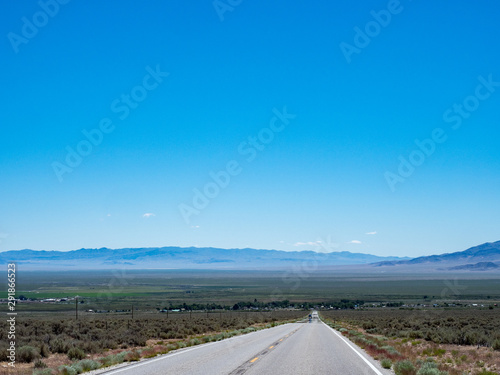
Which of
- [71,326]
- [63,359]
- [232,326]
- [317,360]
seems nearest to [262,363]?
[317,360]

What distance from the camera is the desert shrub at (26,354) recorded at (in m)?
16.2

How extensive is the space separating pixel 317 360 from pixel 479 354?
8727mm

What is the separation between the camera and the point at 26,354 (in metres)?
16.3

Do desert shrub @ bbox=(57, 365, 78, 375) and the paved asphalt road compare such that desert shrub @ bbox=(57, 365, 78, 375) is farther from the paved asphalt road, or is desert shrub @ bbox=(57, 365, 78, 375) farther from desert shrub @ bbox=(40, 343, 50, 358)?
desert shrub @ bbox=(40, 343, 50, 358)

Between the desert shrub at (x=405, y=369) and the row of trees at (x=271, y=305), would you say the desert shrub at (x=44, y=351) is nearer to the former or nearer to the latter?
the desert shrub at (x=405, y=369)

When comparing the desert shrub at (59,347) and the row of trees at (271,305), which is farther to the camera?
the row of trees at (271,305)

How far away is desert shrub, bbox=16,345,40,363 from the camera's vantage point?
16.2 m

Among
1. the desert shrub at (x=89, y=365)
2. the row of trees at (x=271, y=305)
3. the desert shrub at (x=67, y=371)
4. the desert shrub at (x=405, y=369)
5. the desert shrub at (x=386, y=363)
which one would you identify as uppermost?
the desert shrub at (x=67, y=371)

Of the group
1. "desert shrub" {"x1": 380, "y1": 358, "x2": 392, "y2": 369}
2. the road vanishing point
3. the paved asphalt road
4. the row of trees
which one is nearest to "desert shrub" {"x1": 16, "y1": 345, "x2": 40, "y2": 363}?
the road vanishing point

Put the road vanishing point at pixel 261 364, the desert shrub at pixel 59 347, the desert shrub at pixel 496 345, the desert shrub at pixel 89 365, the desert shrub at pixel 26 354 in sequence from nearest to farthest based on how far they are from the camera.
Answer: the road vanishing point at pixel 261 364 < the desert shrub at pixel 89 365 < the desert shrub at pixel 26 354 < the desert shrub at pixel 59 347 < the desert shrub at pixel 496 345

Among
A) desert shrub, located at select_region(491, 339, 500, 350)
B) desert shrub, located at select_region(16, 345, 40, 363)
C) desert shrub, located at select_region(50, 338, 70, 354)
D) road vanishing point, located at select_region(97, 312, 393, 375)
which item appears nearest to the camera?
road vanishing point, located at select_region(97, 312, 393, 375)

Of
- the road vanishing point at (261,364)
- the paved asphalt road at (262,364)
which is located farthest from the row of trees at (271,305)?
the road vanishing point at (261,364)

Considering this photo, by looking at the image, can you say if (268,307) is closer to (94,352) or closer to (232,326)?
(232,326)

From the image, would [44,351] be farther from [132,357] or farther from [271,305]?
[271,305]
